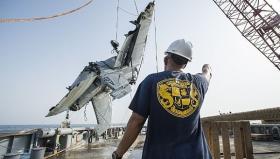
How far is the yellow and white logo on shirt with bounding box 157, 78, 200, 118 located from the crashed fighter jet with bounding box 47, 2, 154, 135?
51.8ft

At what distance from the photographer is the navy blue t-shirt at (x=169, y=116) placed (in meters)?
2.07

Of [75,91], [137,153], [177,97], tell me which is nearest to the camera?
[177,97]

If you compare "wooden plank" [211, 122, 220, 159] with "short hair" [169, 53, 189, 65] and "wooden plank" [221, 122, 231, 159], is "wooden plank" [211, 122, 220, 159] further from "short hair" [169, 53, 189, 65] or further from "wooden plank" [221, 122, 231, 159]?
"short hair" [169, 53, 189, 65]

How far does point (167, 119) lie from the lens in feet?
6.79

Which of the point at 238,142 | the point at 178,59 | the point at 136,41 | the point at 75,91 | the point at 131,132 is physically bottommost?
the point at 238,142

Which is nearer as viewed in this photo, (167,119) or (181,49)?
(167,119)

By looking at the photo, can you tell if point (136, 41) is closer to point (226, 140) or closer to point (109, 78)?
point (109, 78)

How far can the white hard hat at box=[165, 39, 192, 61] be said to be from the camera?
7.72 ft

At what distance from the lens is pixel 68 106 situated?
60.5ft

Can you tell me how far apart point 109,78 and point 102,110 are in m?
2.98

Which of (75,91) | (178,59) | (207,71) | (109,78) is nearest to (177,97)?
(178,59)

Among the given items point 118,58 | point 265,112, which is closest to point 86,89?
point 118,58

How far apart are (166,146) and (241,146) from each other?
2.59m

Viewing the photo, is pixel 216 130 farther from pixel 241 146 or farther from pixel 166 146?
pixel 166 146
